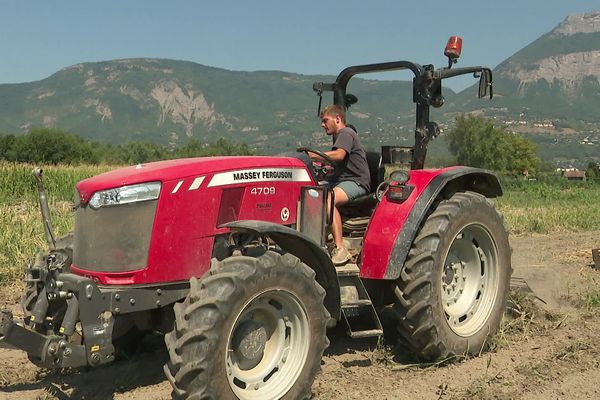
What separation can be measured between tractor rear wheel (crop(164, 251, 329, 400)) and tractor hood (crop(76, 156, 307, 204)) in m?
0.63

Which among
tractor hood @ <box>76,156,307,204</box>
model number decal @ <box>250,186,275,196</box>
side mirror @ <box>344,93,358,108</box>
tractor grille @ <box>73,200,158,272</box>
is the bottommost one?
tractor grille @ <box>73,200,158,272</box>

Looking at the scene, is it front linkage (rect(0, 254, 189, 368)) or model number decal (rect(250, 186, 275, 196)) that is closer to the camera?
front linkage (rect(0, 254, 189, 368))

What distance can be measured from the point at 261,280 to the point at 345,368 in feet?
4.73

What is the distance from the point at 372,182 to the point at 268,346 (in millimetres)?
2011

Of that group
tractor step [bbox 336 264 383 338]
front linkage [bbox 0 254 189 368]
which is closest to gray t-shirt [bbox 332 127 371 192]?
tractor step [bbox 336 264 383 338]

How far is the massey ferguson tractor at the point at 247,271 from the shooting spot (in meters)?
3.46

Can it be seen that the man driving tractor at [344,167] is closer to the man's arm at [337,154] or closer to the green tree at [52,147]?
the man's arm at [337,154]

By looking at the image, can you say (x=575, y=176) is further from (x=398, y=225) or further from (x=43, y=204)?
(x=43, y=204)

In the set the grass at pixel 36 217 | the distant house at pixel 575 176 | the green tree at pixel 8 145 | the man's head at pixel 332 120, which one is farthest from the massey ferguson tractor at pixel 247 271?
the green tree at pixel 8 145

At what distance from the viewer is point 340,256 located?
15.6 feet

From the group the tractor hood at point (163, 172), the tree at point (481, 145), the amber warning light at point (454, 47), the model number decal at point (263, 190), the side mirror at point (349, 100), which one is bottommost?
the tree at point (481, 145)

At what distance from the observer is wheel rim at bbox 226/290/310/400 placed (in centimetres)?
370

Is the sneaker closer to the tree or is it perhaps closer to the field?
the field

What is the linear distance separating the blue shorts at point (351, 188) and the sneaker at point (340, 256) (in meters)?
0.44
